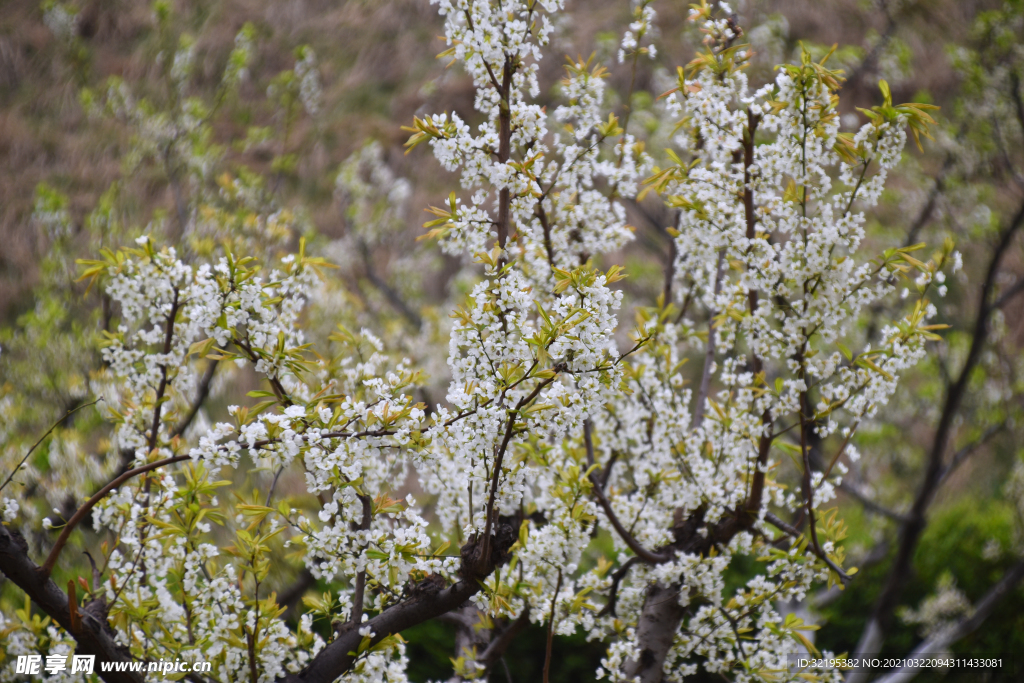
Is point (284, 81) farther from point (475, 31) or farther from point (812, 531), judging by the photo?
point (812, 531)

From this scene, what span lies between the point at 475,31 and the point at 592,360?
88 centimetres

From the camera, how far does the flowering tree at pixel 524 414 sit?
1549mm

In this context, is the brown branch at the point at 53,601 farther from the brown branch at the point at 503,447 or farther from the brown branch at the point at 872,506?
the brown branch at the point at 872,506

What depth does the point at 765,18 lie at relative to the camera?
22.6ft

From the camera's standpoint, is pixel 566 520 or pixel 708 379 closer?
pixel 566 520

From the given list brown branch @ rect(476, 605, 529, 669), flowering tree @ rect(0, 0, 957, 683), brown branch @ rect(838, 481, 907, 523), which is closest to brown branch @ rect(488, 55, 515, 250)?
flowering tree @ rect(0, 0, 957, 683)

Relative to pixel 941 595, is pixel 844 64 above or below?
above

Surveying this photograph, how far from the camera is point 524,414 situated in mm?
1452

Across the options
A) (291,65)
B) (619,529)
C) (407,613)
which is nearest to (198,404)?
(407,613)

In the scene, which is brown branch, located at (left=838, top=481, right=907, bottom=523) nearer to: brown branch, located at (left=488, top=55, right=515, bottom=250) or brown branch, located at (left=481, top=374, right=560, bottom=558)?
brown branch, located at (left=481, top=374, right=560, bottom=558)

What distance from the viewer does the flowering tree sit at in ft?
5.08

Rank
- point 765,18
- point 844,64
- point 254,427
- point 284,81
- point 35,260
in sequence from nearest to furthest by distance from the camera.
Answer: point 254,427
point 284,81
point 844,64
point 765,18
point 35,260

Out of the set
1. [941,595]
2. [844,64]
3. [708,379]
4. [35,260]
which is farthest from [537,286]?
[35,260]

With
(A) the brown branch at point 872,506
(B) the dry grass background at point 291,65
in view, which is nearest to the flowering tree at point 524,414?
(A) the brown branch at point 872,506
